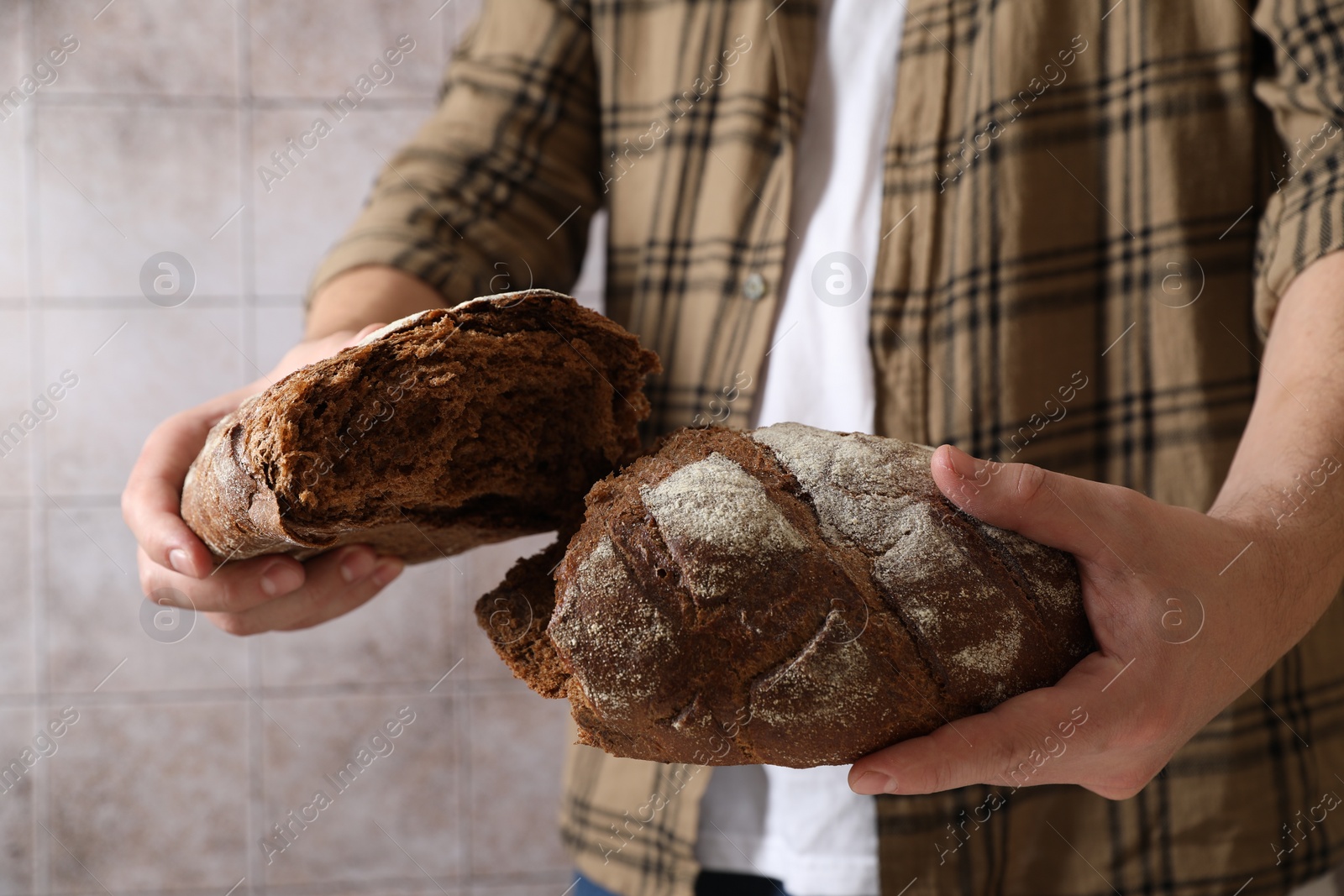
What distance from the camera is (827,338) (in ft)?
4.94

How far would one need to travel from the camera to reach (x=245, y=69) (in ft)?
9.17

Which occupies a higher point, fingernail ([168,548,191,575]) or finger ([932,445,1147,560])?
finger ([932,445,1147,560])

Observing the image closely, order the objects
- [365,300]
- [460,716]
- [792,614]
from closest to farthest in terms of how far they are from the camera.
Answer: [792,614] → [365,300] → [460,716]

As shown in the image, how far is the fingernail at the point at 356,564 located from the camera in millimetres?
1314

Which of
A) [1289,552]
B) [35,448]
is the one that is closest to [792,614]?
[1289,552]

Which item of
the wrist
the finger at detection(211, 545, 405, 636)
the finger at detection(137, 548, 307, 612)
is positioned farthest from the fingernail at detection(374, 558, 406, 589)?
the wrist

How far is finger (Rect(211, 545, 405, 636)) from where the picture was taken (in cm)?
132

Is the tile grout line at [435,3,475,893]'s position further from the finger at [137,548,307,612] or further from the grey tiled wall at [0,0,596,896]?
the finger at [137,548,307,612]

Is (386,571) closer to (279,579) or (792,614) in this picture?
(279,579)

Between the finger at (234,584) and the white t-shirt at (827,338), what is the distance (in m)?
0.78

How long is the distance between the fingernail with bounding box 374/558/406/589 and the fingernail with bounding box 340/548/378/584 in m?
0.02

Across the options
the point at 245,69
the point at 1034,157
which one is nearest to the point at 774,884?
the point at 1034,157

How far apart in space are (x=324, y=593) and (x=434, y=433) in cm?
47

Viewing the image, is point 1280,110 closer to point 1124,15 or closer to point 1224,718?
point 1124,15
